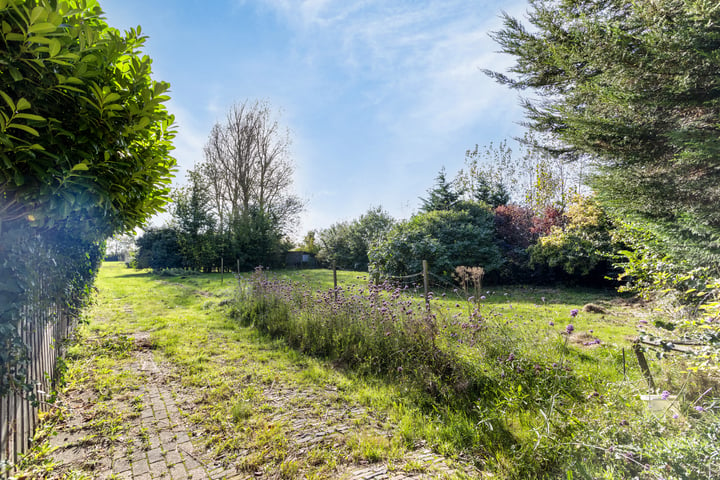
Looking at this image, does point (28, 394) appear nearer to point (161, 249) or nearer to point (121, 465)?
point (121, 465)

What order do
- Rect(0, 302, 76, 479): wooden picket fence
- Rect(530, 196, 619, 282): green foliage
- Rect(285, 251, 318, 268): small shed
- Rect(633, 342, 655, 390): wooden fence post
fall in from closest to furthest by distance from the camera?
1. Rect(0, 302, 76, 479): wooden picket fence
2. Rect(633, 342, 655, 390): wooden fence post
3. Rect(530, 196, 619, 282): green foliage
4. Rect(285, 251, 318, 268): small shed

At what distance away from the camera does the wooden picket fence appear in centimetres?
192

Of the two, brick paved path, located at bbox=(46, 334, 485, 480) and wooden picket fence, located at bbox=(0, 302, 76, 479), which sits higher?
wooden picket fence, located at bbox=(0, 302, 76, 479)

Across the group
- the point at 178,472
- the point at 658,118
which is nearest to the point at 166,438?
the point at 178,472

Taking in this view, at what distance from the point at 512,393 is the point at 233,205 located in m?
21.5

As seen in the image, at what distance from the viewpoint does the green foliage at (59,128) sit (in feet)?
4.28

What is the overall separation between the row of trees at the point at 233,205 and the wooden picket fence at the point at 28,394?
17.0 m

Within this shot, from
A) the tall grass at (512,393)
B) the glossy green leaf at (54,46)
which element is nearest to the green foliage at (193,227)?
the tall grass at (512,393)

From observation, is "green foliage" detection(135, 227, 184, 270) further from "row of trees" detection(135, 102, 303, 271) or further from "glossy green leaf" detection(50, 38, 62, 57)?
"glossy green leaf" detection(50, 38, 62, 57)

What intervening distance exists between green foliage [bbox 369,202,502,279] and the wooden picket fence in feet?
32.1

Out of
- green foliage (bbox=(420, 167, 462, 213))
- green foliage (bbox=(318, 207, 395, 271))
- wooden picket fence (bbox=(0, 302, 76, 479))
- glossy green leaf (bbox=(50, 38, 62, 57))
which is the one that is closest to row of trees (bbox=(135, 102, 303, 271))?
green foliage (bbox=(318, 207, 395, 271))

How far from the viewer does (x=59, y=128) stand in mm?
1488

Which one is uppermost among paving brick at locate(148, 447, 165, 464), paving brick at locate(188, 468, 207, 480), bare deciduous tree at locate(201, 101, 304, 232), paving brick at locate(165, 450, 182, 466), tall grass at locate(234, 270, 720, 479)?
bare deciduous tree at locate(201, 101, 304, 232)

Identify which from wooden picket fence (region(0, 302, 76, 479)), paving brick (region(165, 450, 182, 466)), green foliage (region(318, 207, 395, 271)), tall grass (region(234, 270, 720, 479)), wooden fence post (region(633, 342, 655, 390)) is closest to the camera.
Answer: wooden picket fence (region(0, 302, 76, 479))
